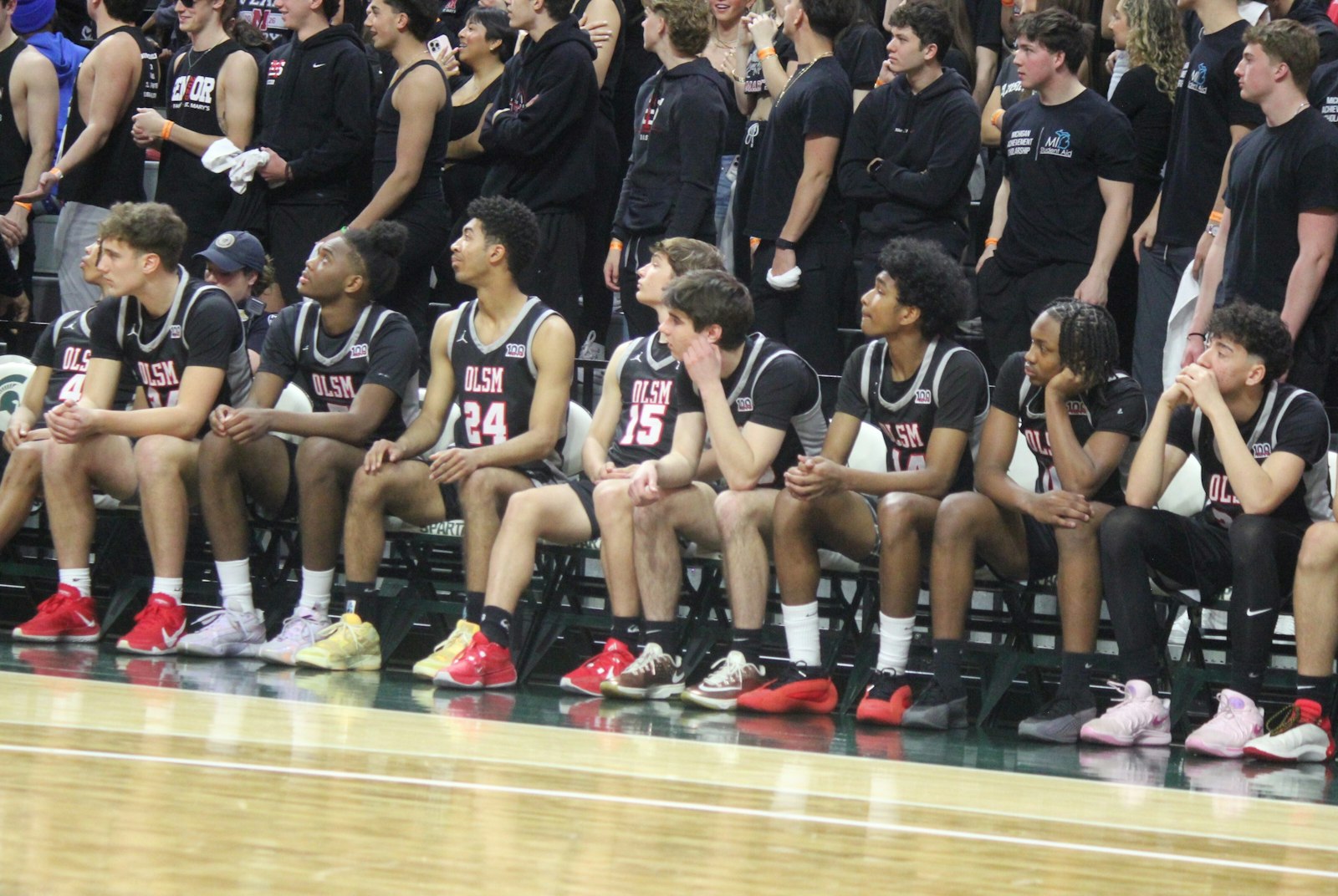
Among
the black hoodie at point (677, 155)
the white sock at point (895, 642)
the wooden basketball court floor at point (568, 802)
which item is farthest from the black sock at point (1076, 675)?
the black hoodie at point (677, 155)

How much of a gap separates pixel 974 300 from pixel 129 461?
131 inches

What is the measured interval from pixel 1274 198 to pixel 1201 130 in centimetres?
70

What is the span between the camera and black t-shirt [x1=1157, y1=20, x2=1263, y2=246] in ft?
20.6

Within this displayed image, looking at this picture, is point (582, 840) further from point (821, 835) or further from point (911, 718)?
point (911, 718)

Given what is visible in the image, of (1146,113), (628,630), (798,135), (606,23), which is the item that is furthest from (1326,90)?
(606,23)

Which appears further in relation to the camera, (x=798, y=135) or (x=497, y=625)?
(x=798, y=135)

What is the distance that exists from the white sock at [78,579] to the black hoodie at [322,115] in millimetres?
2144

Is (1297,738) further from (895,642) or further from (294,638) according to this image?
(294,638)

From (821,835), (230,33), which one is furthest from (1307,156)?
(230,33)

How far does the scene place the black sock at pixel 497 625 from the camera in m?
5.75

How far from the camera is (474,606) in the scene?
5898mm

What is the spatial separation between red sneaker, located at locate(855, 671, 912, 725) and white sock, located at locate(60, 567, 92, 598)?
107 inches

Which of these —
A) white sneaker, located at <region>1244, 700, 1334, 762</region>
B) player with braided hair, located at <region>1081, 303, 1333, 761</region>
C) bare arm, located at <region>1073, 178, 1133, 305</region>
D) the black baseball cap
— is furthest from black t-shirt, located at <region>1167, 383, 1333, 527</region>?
the black baseball cap

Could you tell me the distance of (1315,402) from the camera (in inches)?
213
